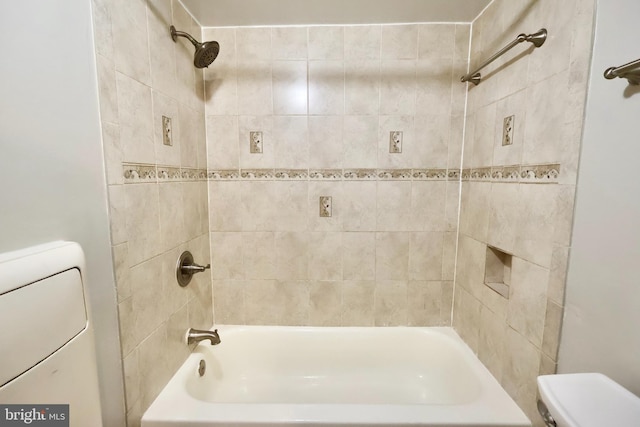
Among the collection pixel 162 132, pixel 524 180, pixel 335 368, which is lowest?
pixel 335 368

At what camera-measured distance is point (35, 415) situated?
0.55 m

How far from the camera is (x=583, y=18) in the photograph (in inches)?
31.4

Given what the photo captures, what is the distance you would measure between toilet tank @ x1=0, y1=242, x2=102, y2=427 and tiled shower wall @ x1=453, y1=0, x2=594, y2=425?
4.57 ft

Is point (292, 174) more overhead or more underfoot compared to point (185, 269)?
A: more overhead

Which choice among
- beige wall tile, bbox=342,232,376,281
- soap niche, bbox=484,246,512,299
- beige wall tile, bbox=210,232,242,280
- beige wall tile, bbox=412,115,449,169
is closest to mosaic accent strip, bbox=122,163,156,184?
beige wall tile, bbox=210,232,242,280

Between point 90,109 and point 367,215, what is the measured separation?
4.33 feet

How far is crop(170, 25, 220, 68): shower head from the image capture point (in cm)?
121

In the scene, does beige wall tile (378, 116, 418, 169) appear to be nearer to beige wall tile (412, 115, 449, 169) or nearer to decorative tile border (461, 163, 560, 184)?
beige wall tile (412, 115, 449, 169)

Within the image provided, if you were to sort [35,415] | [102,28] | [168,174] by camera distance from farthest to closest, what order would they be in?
[168,174] < [102,28] < [35,415]

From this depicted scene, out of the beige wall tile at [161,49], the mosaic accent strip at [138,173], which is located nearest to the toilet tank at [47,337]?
the mosaic accent strip at [138,173]

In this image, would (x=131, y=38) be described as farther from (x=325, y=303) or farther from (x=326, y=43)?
(x=325, y=303)

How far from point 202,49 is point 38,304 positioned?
119cm

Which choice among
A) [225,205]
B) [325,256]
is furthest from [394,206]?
[225,205]

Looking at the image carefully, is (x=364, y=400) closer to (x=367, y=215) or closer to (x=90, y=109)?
(x=367, y=215)
